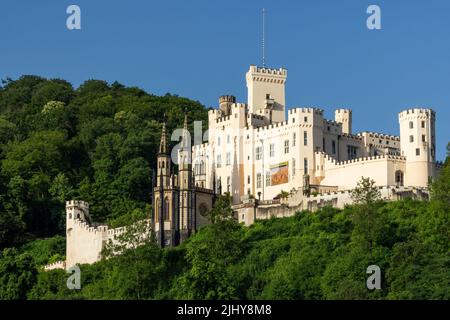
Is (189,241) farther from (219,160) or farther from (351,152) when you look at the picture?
(351,152)

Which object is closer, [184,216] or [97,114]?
[184,216]

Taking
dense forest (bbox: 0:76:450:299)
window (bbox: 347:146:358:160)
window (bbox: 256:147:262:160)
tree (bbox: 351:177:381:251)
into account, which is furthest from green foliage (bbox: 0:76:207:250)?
tree (bbox: 351:177:381:251)

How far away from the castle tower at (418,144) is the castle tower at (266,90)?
38.3 ft

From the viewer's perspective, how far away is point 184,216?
3836 inches

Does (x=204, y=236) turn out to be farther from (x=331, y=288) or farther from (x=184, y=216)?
(x=331, y=288)

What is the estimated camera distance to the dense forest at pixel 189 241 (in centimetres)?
8400

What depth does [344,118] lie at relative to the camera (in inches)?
4193

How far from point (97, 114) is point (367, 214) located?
4965 cm

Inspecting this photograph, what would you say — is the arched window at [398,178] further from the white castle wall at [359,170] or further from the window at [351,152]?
the window at [351,152]

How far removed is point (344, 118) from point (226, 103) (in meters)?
8.87

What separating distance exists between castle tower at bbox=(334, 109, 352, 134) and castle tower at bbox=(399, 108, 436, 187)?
7075mm

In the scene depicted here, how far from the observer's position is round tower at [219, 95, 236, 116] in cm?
10794
